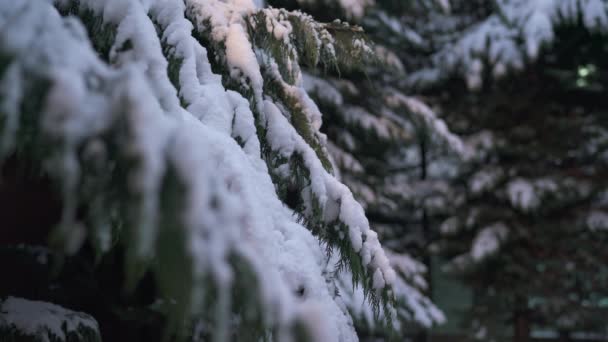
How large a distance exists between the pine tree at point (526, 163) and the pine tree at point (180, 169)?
5.98 meters

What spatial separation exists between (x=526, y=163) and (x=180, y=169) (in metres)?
7.89

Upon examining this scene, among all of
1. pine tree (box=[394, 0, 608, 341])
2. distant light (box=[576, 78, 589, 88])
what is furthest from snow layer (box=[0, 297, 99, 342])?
distant light (box=[576, 78, 589, 88])

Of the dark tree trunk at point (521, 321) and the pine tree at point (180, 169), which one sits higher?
the pine tree at point (180, 169)

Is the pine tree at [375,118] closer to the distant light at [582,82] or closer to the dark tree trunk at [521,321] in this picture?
the dark tree trunk at [521,321]

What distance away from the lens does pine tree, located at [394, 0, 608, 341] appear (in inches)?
294

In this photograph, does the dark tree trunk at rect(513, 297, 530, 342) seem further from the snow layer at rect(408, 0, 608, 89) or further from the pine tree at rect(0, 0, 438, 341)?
the pine tree at rect(0, 0, 438, 341)

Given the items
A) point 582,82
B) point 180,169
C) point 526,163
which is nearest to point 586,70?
point 582,82

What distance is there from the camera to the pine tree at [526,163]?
24.5 ft

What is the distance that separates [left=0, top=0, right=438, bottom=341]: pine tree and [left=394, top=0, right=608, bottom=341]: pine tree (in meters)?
5.98

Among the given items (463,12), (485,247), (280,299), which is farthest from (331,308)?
(463,12)

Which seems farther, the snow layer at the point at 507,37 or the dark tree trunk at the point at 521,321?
the dark tree trunk at the point at 521,321

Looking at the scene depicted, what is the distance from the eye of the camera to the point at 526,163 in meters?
7.84

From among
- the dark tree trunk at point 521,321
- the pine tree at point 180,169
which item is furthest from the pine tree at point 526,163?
the pine tree at point 180,169

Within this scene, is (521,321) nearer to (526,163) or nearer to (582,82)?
(526,163)
